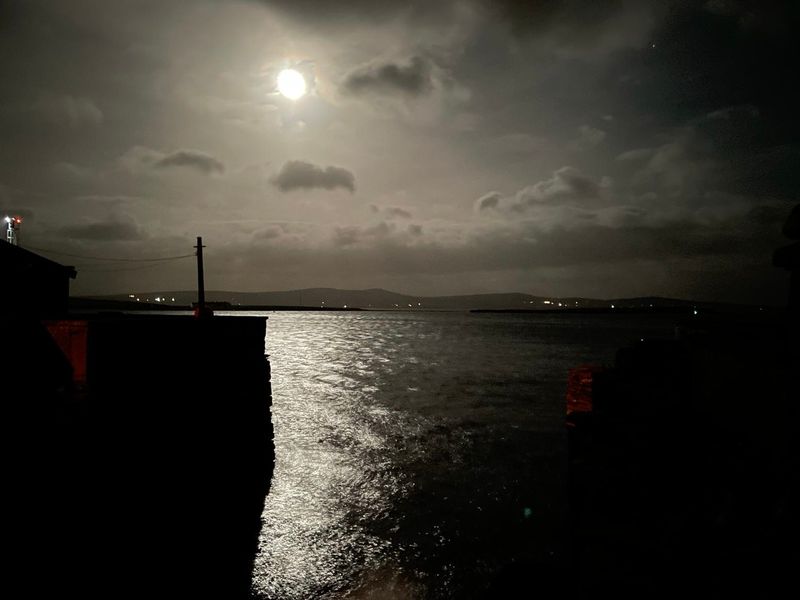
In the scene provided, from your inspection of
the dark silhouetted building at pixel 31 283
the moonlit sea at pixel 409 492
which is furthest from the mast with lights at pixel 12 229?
the moonlit sea at pixel 409 492

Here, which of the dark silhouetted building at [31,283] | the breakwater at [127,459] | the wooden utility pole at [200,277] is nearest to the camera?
the breakwater at [127,459]

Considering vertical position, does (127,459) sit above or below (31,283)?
below

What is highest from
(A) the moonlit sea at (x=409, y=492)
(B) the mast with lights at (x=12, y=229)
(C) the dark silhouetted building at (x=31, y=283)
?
(B) the mast with lights at (x=12, y=229)

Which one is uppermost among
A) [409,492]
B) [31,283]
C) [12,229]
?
[12,229]

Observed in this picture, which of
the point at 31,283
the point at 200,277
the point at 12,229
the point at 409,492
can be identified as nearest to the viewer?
the point at 409,492

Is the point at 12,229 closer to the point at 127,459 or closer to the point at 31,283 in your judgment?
the point at 31,283

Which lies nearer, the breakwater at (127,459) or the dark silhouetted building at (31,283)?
the breakwater at (127,459)

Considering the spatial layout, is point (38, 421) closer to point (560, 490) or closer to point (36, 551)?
point (36, 551)

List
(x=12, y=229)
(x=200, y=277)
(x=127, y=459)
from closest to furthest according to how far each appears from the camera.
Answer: (x=127, y=459), (x=12, y=229), (x=200, y=277)

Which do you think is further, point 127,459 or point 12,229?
point 12,229

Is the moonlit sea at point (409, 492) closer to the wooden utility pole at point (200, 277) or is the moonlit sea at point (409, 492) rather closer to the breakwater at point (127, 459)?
the breakwater at point (127, 459)

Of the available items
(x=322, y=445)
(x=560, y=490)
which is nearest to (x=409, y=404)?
(x=322, y=445)

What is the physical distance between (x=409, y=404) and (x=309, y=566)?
66.9 ft

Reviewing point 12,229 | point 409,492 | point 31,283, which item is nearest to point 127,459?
point 409,492
